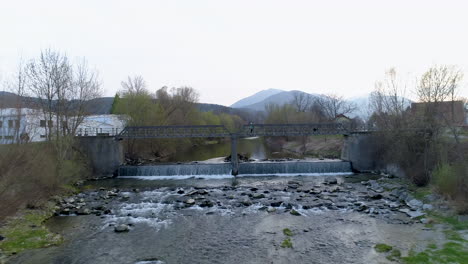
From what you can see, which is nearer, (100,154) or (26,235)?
(26,235)

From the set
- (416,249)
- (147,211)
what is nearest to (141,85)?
(147,211)

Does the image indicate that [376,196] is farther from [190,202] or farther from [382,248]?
[190,202]

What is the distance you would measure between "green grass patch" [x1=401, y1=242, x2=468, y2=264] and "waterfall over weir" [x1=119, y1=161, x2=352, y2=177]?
708 inches

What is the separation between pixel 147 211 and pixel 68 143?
386 inches

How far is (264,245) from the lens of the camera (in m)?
11.8

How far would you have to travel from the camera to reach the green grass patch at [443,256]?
9.43 m

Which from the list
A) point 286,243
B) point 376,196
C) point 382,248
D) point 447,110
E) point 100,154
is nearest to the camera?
point 382,248

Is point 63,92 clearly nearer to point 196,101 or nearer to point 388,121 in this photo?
point 388,121

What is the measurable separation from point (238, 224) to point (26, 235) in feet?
30.3

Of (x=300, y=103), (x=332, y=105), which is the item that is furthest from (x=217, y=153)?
(x=332, y=105)

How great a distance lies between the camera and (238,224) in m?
14.5

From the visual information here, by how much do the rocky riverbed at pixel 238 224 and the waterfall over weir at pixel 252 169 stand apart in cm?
544

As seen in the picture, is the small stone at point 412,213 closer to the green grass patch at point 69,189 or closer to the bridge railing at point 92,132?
the green grass patch at point 69,189

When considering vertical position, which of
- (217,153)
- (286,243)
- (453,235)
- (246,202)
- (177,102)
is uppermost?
(177,102)
